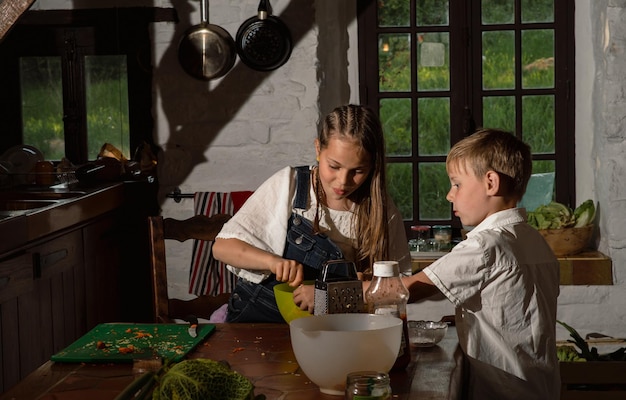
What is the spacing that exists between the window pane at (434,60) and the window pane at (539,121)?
383mm

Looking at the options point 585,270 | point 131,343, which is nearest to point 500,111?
point 585,270

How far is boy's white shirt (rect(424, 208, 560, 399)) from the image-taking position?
6.29 feet

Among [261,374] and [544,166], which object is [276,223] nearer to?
[261,374]

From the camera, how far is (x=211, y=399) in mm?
1172

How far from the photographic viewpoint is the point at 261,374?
5.55ft

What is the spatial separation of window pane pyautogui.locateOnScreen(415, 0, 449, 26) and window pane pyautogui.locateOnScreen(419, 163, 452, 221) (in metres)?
0.66

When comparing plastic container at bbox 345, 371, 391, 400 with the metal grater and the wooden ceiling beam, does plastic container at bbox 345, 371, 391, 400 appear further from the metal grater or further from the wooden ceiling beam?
the wooden ceiling beam

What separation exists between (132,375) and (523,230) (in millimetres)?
904

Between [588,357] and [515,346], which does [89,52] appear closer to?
[588,357]

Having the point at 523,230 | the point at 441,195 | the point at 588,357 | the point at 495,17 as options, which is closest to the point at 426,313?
the point at 441,195

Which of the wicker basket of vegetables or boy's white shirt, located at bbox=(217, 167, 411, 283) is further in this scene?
the wicker basket of vegetables

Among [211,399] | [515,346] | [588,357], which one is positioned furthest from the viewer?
[588,357]

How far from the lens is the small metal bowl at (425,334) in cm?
193

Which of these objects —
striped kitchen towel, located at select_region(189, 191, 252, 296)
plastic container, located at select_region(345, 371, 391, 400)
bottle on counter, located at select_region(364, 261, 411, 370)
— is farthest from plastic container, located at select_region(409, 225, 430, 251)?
plastic container, located at select_region(345, 371, 391, 400)
